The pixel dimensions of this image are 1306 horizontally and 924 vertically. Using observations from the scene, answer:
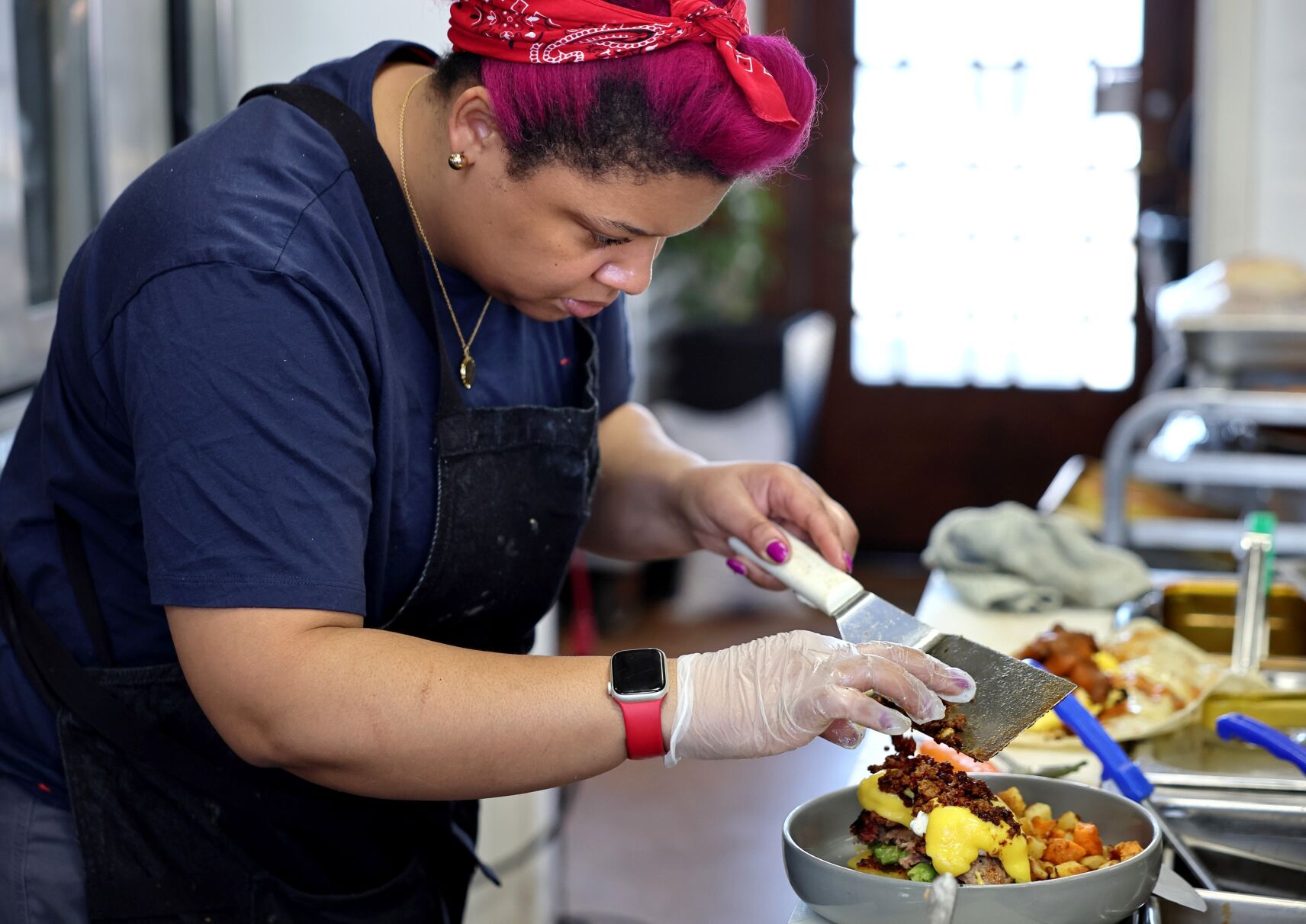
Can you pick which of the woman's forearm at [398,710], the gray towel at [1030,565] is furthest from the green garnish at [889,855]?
the gray towel at [1030,565]

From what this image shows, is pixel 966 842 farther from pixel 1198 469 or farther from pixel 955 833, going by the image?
pixel 1198 469

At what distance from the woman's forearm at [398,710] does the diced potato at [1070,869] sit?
1.12 ft

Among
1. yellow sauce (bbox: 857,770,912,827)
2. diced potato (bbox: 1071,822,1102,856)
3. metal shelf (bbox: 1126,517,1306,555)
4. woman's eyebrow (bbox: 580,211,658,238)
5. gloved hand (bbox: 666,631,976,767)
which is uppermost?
woman's eyebrow (bbox: 580,211,658,238)

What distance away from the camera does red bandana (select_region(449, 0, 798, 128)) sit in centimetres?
116

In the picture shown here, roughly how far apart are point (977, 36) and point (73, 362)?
5.21 m

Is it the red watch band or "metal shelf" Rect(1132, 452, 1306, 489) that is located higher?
the red watch band

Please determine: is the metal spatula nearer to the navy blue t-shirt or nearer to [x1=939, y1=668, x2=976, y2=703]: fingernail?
[x1=939, y1=668, x2=976, y2=703]: fingernail

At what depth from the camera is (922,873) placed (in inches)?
42.3

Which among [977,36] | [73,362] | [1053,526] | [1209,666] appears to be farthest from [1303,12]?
[73,362]

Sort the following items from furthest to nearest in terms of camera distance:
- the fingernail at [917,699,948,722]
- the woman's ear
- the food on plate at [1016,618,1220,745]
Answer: the food on plate at [1016,618,1220,745]
the woman's ear
the fingernail at [917,699,948,722]

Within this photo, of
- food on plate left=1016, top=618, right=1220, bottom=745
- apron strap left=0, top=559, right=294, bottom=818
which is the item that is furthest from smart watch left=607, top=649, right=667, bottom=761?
food on plate left=1016, top=618, right=1220, bottom=745

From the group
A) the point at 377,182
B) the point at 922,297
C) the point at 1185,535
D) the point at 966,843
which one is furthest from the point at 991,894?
the point at 922,297

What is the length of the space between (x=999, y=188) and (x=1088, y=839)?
201 inches

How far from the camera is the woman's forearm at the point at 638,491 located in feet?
5.66
